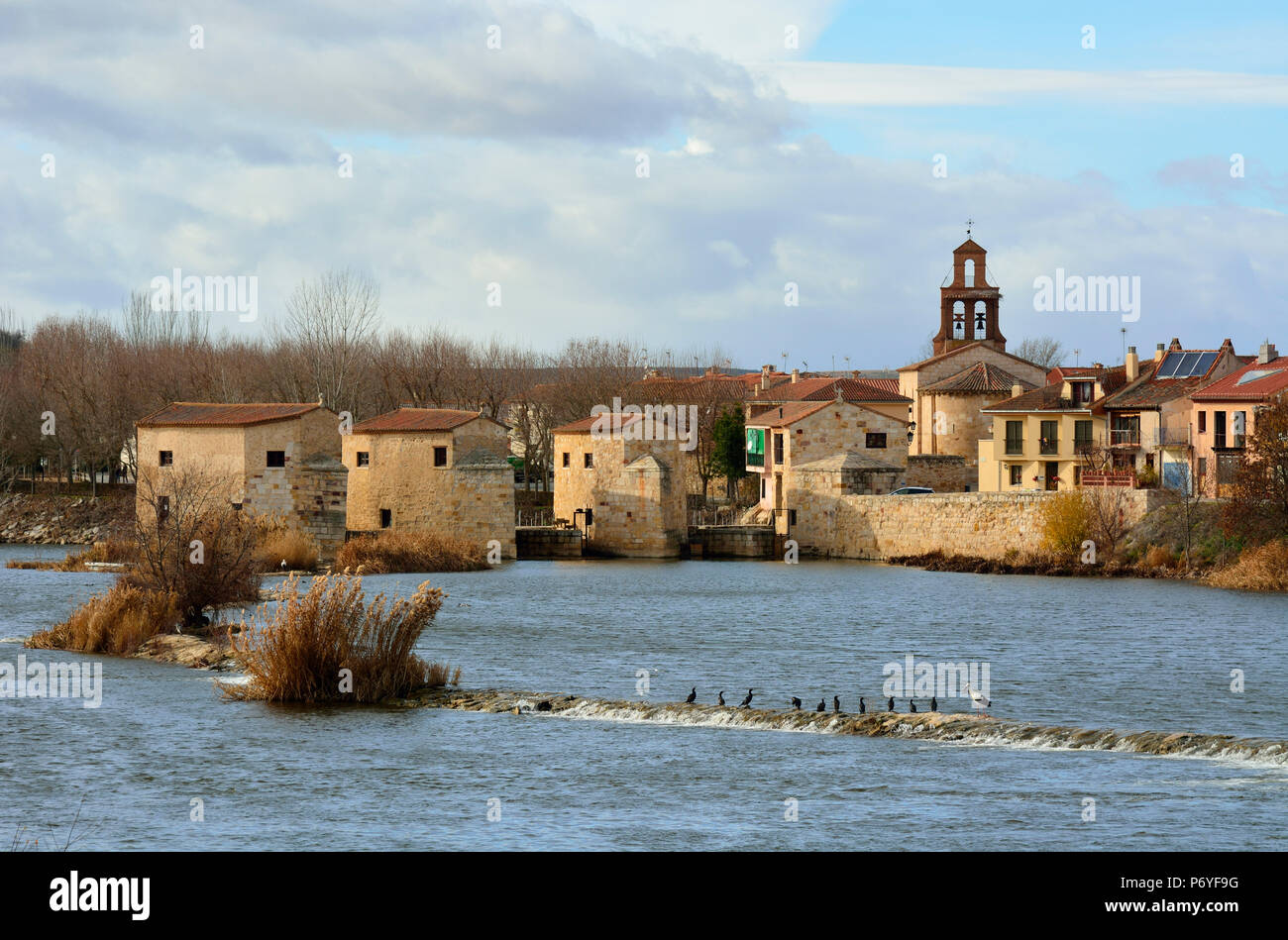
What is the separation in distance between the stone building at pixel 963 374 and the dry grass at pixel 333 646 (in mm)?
50339

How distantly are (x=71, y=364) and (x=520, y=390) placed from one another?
2333 centimetres

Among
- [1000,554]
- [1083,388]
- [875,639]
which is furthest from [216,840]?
[1083,388]

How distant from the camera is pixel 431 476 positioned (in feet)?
185

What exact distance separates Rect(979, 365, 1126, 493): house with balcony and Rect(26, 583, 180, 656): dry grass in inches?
1598

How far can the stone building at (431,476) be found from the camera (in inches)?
2216

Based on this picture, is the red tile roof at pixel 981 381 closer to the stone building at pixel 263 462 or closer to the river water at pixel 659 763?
the stone building at pixel 263 462

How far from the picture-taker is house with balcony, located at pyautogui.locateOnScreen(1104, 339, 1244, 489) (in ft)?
185

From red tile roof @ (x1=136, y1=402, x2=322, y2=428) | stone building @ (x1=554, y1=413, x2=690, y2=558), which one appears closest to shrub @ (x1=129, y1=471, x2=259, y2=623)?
red tile roof @ (x1=136, y1=402, x2=322, y2=428)

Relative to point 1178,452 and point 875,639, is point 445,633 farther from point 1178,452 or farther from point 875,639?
point 1178,452

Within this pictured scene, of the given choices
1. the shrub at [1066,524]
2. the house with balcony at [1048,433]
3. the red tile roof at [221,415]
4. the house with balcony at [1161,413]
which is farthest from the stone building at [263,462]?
the house with balcony at [1161,413]

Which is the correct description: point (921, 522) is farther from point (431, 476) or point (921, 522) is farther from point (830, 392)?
point (431, 476)

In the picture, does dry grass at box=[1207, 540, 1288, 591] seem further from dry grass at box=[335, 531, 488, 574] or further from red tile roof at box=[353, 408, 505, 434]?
red tile roof at box=[353, 408, 505, 434]

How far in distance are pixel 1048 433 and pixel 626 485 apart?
17518mm

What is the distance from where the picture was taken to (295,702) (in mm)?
22188
